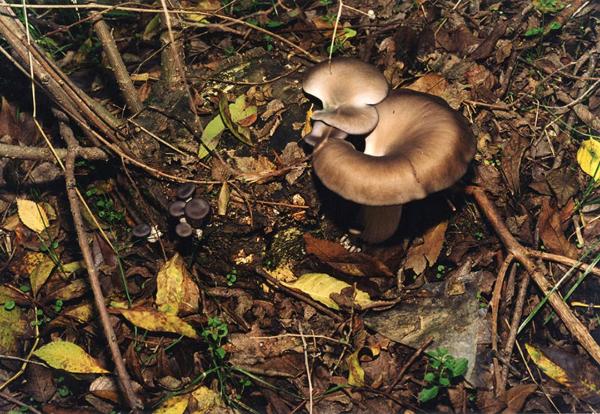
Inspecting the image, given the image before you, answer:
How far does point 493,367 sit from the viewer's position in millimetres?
3338

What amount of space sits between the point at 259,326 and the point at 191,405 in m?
0.65

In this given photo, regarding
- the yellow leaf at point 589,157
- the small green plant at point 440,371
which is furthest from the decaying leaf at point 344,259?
the yellow leaf at point 589,157

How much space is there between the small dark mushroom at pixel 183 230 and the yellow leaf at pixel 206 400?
1.00 m

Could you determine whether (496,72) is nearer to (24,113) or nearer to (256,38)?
(256,38)

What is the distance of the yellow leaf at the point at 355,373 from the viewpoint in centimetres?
335

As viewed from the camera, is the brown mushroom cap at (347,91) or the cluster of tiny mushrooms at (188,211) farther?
the cluster of tiny mushrooms at (188,211)

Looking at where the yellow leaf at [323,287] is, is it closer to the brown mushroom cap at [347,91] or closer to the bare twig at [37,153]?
the brown mushroom cap at [347,91]

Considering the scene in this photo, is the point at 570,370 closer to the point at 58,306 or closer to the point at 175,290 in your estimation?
the point at 175,290

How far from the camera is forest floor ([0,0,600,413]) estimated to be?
3359 millimetres

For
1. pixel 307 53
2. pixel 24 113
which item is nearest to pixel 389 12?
pixel 307 53

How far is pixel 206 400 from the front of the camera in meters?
3.36

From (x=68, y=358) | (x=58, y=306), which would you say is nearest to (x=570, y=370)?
(x=68, y=358)

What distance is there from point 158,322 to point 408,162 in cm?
195

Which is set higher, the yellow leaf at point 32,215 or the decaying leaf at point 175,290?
the yellow leaf at point 32,215
